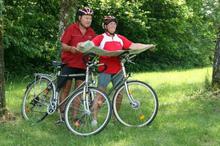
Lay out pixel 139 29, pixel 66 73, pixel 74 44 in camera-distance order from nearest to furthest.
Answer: pixel 74 44
pixel 66 73
pixel 139 29

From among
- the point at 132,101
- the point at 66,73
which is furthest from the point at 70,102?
the point at 132,101

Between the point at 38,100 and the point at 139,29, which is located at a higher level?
the point at 38,100

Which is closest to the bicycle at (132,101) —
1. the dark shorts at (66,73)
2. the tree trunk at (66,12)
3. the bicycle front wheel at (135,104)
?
the bicycle front wheel at (135,104)

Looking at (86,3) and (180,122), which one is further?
(86,3)

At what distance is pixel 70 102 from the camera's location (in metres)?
7.21

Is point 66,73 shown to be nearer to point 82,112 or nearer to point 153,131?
point 82,112

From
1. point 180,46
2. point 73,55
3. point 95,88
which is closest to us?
point 95,88

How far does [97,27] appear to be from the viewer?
19.5 meters

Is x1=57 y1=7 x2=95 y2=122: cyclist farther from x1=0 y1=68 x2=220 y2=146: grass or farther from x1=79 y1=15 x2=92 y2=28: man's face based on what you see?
x1=0 y1=68 x2=220 y2=146: grass

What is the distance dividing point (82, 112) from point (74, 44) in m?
1.09

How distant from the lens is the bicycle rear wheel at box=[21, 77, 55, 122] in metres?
8.07

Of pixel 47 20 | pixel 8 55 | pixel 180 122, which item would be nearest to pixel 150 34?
pixel 47 20

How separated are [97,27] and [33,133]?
41.1 feet

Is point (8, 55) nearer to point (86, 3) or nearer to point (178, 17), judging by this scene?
point (86, 3)
